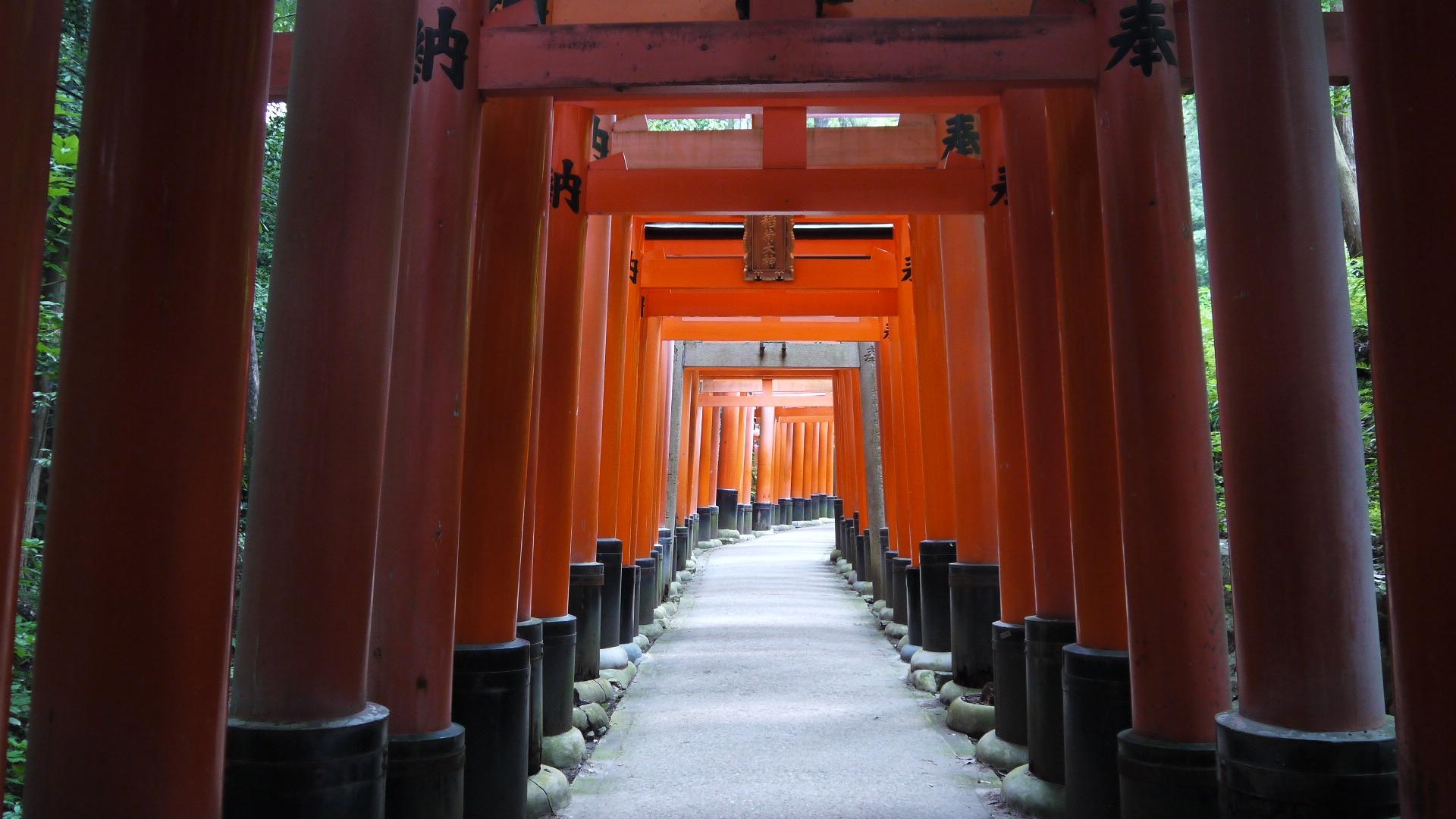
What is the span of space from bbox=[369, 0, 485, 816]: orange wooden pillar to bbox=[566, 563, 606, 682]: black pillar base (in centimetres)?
386

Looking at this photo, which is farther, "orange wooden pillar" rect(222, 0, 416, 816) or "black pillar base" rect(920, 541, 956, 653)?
"black pillar base" rect(920, 541, 956, 653)

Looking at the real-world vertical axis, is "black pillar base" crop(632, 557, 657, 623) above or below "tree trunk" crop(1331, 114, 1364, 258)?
below

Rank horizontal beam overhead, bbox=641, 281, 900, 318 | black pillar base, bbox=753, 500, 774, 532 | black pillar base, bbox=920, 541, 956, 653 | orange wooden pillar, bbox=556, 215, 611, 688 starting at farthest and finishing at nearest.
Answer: black pillar base, bbox=753, 500, 774, 532 < horizontal beam overhead, bbox=641, 281, 900, 318 < black pillar base, bbox=920, 541, 956, 653 < orange wooden pillar, bbox=556, 215, 611, 688

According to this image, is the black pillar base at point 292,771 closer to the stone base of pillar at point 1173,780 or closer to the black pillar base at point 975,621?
the stone base of pillar at point 1173,780

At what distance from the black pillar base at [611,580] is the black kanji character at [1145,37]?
639 centimetres

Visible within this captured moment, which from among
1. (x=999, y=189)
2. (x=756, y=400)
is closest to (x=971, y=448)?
(x=999, y=189)

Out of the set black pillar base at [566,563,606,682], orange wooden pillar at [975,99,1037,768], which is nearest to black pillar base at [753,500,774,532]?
black pillar base at [566,563,606,682]

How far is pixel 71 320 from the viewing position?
2197 mm

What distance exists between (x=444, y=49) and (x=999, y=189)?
353cm

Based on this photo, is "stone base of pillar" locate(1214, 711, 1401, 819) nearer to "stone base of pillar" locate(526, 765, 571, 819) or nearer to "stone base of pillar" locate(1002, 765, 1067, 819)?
"stone base of pillar" locate(1002, 765, 1067, 819)

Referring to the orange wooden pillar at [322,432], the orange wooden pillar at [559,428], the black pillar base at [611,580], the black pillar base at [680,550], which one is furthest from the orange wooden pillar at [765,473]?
the orange wooden pillar at [322,432]

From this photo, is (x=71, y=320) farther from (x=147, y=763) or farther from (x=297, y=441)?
(x=147, y=763)

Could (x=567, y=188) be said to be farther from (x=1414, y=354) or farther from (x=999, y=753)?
(x=1414, y=354)

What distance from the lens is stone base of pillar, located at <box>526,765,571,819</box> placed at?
4.77m
